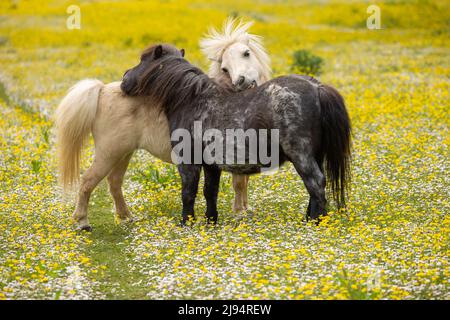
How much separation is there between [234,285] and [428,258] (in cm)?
197

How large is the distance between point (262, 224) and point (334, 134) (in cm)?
148

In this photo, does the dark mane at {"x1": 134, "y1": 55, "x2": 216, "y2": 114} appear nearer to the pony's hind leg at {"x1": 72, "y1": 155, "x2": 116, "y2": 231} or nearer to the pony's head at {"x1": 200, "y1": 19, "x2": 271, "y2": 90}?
the pony's head at {"x1": 200, "y1": 19, "x2": 271, "y2": 90}

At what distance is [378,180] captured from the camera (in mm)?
10141

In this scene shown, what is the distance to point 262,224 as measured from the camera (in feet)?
27.3

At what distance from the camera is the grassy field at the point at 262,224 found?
6.26 meters

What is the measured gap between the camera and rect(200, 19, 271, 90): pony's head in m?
8.62

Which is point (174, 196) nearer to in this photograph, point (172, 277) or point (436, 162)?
point (172, 277)

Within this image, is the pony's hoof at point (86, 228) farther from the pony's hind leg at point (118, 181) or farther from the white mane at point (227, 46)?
the white mane at point (227, 46)

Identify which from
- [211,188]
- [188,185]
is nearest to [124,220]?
[188,185]

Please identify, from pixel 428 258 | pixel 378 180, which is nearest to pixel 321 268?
pixel 428 258

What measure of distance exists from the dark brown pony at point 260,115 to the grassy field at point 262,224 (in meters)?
0.56

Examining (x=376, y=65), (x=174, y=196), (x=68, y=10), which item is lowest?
(x=174, y=196)

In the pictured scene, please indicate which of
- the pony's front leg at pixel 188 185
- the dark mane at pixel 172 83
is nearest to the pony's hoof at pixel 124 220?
the pony's front leg at pixel 188 185

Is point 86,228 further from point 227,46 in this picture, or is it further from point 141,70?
point 227,46
